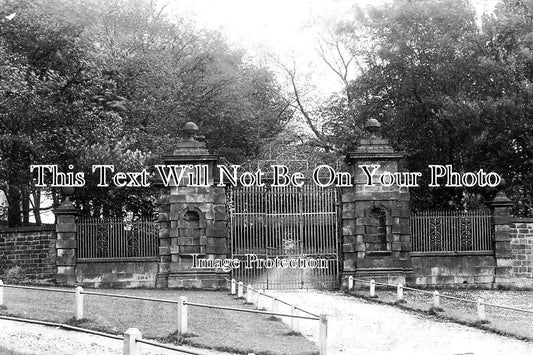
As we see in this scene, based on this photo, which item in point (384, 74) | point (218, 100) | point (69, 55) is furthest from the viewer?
point (218, 100)

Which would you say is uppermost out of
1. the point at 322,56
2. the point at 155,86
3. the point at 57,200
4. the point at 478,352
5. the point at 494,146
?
the point at 322,56

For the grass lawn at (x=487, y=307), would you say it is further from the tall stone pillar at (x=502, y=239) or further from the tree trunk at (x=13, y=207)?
the tree trunk at (x=13, y=207)

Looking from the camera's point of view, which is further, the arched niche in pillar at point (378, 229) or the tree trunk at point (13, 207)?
the tree trunk at point (13, 207)

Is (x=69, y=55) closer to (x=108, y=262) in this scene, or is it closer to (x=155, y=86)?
(x=155, y=86)

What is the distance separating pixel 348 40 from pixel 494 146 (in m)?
13.9

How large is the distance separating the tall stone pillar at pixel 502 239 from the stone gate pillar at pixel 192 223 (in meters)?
7.88

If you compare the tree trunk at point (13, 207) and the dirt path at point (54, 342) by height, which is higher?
the tree trunk at point (13, 207)

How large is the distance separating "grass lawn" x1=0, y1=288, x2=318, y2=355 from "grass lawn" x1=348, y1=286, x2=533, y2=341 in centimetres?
384

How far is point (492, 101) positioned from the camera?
92.5 ft

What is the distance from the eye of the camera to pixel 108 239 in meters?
22.4

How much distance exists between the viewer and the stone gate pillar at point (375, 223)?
73.2 feet

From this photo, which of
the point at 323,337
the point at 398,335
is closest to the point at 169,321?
the point at 323,337

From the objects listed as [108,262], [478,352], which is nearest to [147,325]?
[478,352]

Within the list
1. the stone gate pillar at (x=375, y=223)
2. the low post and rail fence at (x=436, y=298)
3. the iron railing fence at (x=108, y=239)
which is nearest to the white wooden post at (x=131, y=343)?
the low post and rail fence at (x=436, y=298)
